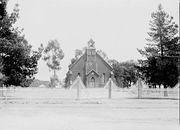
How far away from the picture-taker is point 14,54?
29969 mm

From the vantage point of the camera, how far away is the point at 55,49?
7462 centimetres

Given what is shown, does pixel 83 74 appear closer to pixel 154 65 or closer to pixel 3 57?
pixel 154 65

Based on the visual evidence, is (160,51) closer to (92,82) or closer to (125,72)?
(92,82)

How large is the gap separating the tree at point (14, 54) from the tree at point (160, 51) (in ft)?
61.5

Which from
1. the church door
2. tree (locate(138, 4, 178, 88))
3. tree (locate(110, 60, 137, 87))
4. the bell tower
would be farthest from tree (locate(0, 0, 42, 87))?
tree (locate(110, 60, 137, 87))

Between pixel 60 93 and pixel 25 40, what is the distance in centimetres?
911

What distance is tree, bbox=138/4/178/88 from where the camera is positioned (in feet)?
139

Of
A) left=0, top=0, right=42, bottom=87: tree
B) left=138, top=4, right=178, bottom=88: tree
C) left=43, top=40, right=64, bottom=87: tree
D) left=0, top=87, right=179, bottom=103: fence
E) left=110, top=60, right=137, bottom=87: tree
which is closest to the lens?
left=0, top=87, right=179, bottom=103: fence

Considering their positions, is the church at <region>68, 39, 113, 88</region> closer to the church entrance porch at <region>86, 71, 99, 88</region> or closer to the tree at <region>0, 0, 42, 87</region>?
the church entrance porch at <region>86, 71, 99, 88</region>

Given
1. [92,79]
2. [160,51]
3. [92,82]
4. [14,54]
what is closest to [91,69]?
[92,79]

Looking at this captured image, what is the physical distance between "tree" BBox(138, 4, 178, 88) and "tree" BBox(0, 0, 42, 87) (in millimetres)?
18734

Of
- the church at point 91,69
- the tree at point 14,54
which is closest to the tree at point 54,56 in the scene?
the church at point 91,69

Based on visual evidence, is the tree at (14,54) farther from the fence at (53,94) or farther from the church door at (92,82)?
the church door at (92,82)

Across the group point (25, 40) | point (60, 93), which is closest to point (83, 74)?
A: point (25, 40)
